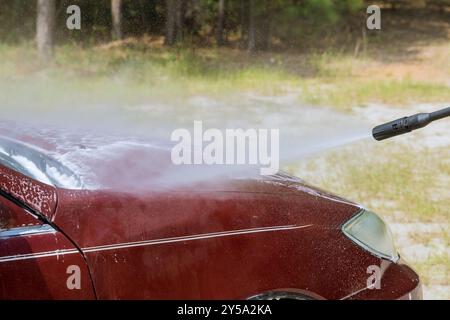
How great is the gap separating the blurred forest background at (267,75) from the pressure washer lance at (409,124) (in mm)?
1656

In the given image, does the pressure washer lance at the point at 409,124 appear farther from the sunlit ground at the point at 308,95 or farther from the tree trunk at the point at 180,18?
the tree trunk at the point at 180,18

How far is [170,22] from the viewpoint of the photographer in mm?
13852

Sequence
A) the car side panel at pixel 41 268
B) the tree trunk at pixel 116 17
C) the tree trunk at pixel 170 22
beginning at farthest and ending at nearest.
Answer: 1. the tree trunk at pixel 170 22
2. the tree trunk at pixel 116 17
3. the car side panel at pixel 41 268

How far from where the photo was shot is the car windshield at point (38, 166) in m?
2.29

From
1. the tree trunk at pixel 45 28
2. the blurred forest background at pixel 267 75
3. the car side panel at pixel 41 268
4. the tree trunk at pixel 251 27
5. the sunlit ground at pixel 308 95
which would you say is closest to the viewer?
the car side panel at pixel 41 268

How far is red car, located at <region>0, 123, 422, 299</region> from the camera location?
6.93ft

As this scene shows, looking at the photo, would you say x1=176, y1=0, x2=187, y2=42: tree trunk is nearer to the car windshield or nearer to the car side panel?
the car windshield

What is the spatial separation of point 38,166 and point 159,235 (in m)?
0.54

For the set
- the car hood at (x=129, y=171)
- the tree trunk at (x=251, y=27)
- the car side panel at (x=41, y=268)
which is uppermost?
the tree trunk at (x=251, y=27)

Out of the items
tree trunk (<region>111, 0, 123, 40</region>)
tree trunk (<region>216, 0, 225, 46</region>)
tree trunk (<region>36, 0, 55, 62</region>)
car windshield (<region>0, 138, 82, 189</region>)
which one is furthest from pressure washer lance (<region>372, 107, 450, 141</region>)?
tree trunk (<region>216, 0, 225, 46</region>)

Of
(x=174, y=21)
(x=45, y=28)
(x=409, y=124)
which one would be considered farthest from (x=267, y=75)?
(x=409, y=124)

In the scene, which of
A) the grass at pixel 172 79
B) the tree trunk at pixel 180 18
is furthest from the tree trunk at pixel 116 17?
the tree trunk at pixel 180 18

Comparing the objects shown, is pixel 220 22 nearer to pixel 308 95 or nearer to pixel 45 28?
pixel 45 28

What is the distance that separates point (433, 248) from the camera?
16.0 feet
